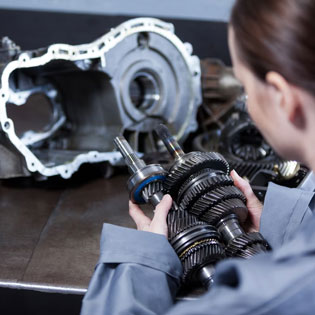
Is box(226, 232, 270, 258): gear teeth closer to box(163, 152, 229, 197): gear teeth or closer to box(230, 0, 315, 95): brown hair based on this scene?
box(163, 152, 229, 197): gear teeth

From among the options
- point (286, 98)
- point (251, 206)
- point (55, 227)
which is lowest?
point (55, 227)

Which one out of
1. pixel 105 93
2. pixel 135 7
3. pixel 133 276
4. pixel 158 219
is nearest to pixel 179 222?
pixel 158 219

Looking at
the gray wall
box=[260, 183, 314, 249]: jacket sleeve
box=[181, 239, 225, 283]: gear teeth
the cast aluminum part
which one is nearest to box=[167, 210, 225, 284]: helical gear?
box=[181, 239, 225, 283]: gear teeth

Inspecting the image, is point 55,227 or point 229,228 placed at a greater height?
point 229,228

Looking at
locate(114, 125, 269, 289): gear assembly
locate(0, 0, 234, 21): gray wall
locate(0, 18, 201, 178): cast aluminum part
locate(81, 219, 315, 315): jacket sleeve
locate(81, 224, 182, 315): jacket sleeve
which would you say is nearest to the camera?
locate(81, 219, 315, 315): jacket sleeve

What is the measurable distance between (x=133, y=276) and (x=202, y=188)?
233 millimetres

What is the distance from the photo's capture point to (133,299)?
674mm

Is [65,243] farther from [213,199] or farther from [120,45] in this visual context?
[120,45]

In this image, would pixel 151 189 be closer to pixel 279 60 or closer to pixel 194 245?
pixel 194 245

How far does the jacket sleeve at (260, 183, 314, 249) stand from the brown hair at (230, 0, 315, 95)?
0.38 meters

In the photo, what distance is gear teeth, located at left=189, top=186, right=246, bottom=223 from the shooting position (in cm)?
86

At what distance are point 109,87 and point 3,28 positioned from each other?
3.83 ft

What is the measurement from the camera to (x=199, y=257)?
0.78 m

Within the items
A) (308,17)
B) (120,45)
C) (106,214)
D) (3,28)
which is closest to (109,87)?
(120,45)
